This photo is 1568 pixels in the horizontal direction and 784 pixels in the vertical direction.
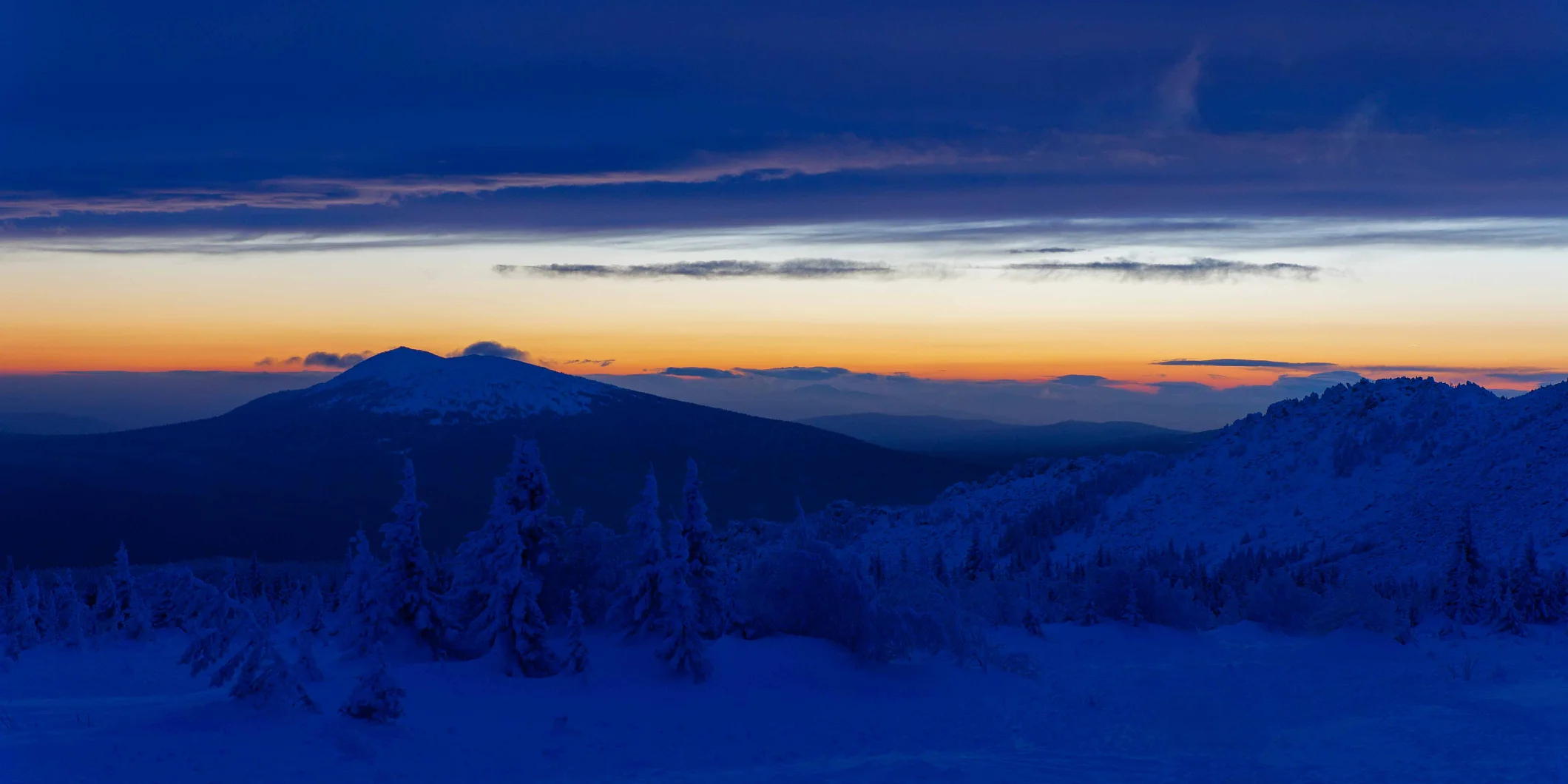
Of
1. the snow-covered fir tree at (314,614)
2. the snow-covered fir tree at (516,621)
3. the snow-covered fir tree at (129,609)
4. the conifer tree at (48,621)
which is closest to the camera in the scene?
the snow-covered fir tree at (516,621)

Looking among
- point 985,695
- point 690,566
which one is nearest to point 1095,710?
point 985,695

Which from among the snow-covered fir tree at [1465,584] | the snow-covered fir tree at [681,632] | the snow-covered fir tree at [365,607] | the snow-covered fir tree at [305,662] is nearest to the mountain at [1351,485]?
the snow-covered fir tree at [1465,584]

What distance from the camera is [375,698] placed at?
24.9m

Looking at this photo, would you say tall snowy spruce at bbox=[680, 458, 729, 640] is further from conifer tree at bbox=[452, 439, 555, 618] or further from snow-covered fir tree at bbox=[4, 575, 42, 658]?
snow-covered fir tree at bbox=[4, 575, 42, 658]

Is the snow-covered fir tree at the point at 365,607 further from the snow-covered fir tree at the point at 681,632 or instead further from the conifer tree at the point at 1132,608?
the conifer tree at the point at 1132,608

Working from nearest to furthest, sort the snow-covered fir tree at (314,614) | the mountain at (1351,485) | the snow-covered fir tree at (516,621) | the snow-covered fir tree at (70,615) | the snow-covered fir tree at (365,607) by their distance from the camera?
1. the snow-covered fir tree at (516,621)
2. the snow-covered fir tree at (365,607)
3. the snow-covered fir tree at (70,615)
4. the snow-covered fir tree at (314,614)
5. the mountain at (1351,485)

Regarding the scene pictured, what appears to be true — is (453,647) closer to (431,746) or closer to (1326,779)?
(431,746)

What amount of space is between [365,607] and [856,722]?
49.9 ft

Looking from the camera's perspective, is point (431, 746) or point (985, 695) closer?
point (431, 746)

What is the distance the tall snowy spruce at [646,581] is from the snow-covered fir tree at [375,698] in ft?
28.7

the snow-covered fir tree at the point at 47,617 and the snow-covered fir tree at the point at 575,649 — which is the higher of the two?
the snow-covered fir tree at the point at 575,649

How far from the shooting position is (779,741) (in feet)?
88.5

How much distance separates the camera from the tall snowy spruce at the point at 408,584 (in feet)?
110

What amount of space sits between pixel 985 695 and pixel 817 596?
5.51m
